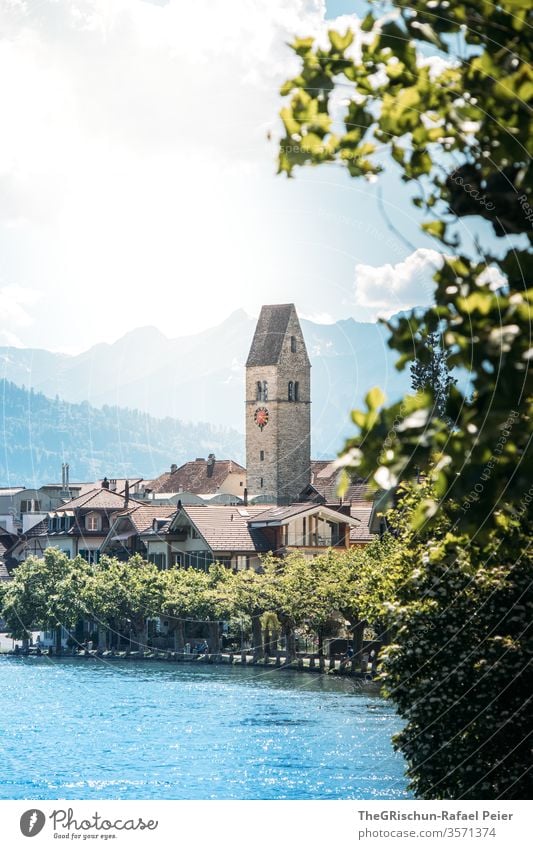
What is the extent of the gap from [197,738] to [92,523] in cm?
4198

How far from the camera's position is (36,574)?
65.3 m

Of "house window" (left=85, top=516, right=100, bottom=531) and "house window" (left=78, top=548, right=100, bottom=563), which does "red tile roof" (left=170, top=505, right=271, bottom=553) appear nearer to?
"house window" (left=85, top=516, right=100, bottom=531)

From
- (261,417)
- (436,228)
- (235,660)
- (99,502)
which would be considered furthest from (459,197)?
(261,417)

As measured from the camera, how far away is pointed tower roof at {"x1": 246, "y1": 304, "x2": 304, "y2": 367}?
285ft

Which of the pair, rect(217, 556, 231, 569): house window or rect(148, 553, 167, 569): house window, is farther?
rect(148, 553, 167, 569): house window

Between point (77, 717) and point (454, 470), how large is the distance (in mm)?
32965

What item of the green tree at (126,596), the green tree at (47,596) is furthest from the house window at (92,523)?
the green tree at (126,596)

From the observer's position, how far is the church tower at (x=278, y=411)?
302 feet

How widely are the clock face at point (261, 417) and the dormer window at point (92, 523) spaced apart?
28117mm

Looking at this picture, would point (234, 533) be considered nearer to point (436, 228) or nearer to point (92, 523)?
point (92, 523)

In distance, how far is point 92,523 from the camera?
7469 centimetres

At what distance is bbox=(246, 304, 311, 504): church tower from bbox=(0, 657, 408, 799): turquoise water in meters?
43.7

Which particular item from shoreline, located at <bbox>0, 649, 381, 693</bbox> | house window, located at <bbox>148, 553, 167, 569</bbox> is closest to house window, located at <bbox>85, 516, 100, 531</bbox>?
house window, located at <bbox>148, 553, 167, 569</bbox>
